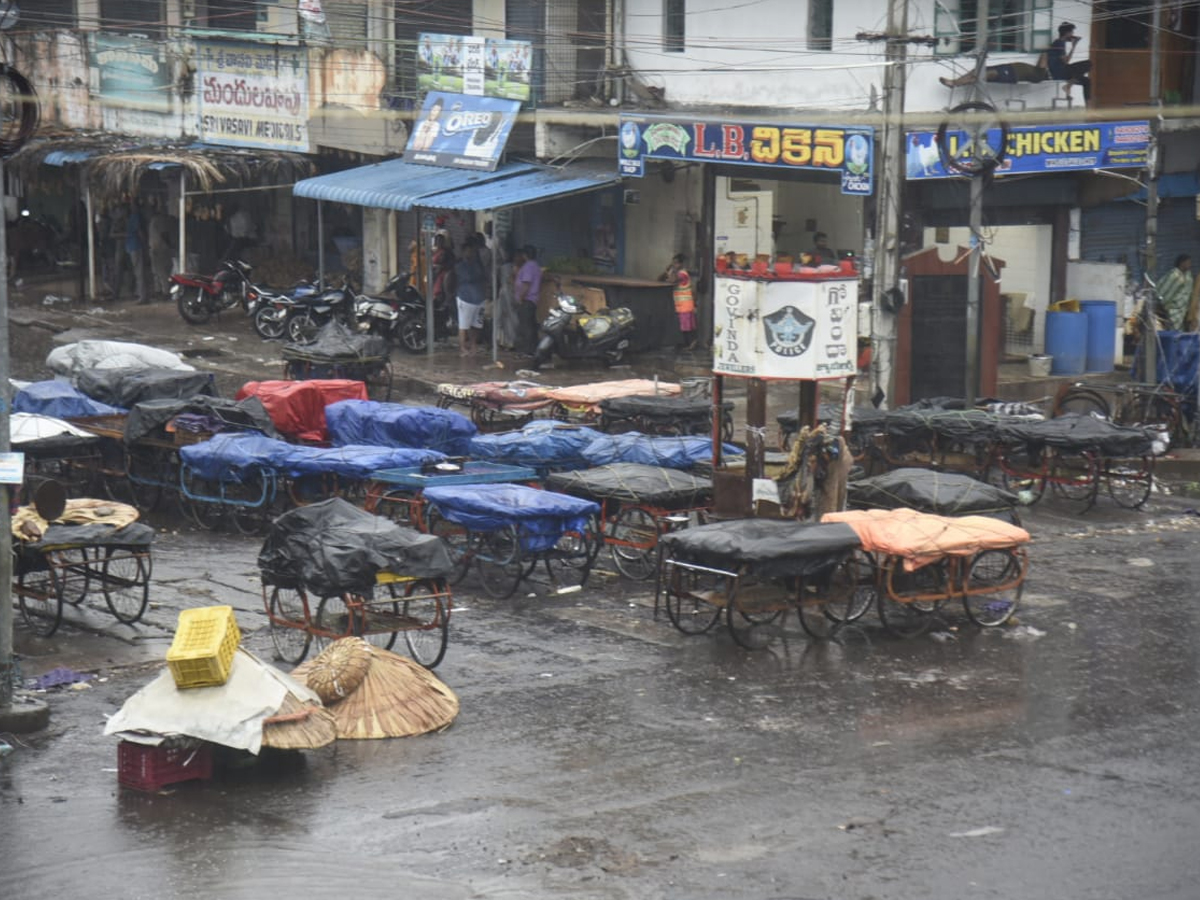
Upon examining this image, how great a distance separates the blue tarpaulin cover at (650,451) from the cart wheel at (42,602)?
556 cm

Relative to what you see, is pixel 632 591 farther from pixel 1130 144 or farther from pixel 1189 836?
pixel 1130 144

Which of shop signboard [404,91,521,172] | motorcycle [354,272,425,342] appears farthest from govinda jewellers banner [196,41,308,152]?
motorcycle [354,272,425,342]

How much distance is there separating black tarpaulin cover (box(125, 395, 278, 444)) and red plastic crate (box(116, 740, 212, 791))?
812 centimetres

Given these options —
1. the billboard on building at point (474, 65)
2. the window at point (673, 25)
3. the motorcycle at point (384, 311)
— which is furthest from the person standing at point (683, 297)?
the motorcycle at point (384, 311)

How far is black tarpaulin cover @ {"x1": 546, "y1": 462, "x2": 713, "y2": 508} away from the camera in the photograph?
16.3 m

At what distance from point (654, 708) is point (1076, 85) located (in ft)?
52.9

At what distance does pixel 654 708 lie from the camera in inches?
499

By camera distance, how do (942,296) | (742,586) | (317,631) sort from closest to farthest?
(317,631)
(742,586)
(942,296)

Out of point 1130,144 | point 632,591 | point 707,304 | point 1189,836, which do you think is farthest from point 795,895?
point 707,304

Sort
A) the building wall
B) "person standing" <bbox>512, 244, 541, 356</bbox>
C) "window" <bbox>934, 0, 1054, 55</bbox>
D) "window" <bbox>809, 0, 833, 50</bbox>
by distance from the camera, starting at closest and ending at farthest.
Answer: the building wall, "window" <bbox>934, 0, 1054, 55</bbox>, "window" <bbox>809, 0, 833, 50</bbox>, "person standing" <bbox>512, 244, 541, 356</bbox>

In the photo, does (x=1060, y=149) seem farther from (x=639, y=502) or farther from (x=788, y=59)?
(x=639, y=502)

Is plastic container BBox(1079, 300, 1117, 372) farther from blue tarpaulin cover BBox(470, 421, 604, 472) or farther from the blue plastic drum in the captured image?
blue tarpaulin cover BBox(470, 421, 604, 472)

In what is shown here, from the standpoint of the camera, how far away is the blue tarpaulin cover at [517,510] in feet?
50.3

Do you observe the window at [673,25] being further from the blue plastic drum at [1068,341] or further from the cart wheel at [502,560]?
the cart wheel at [502,560]
